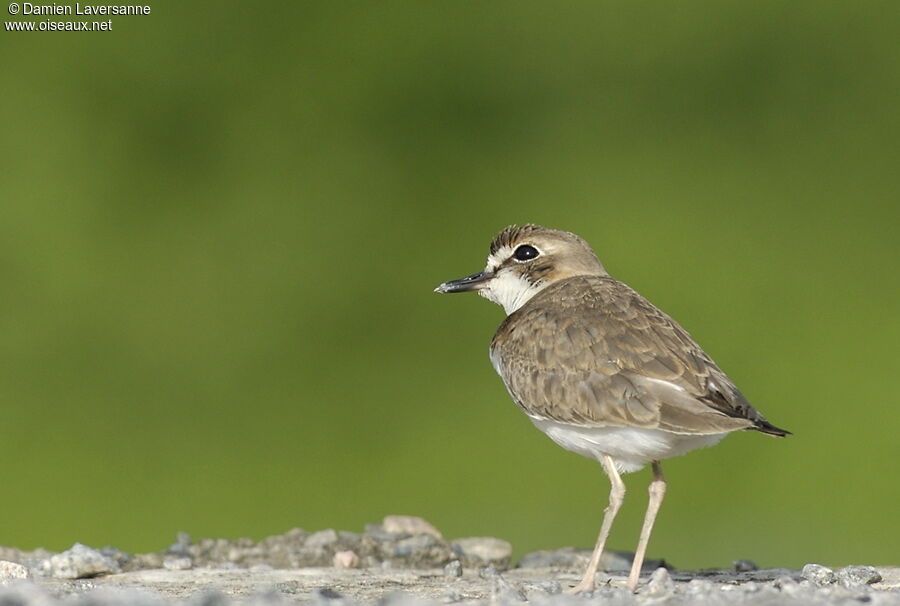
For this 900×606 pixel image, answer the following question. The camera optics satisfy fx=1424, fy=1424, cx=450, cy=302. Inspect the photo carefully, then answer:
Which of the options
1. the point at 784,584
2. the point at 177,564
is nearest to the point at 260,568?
the point at 177,564

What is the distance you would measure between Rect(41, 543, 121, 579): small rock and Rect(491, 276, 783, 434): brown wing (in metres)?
2.06

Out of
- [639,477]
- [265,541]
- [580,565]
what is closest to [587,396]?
[580,565]

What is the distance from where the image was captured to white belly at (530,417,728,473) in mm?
5809

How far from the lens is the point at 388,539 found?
7.51 metres

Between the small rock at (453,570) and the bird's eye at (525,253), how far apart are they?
1551 mm

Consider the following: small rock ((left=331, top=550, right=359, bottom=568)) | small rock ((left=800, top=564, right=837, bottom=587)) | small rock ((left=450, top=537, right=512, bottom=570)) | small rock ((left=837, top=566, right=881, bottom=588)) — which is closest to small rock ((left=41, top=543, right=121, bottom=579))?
small rock ((left=331, top=550, right=359, bottom=568))

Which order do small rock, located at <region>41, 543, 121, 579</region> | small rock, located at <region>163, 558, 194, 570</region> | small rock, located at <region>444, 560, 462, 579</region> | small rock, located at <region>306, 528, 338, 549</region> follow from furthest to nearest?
1. small rock, located at <region>306, 528, 338, 549</region>
2. small rock, located at <region>163, 558, 194, 570</region>
3. small rock, located at <region>444, 560, 462, 579</region>
4. small rock, located at <region>41, 543, 121, 579</region>

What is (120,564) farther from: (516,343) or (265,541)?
(516,343)

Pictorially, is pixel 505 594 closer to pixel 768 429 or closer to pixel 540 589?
pixel 540 589

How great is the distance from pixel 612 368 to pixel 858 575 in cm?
135

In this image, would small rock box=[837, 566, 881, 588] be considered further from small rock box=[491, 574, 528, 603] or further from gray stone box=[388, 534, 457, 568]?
gray stone box=[388, 534, 457, 568]

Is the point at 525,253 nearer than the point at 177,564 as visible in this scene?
No

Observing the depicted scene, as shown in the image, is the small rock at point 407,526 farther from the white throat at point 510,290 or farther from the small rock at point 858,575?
the small rock at point 858,575

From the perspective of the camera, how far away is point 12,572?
6.05 metres
